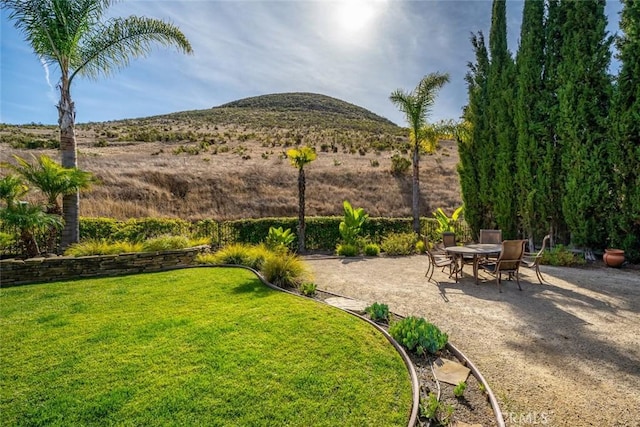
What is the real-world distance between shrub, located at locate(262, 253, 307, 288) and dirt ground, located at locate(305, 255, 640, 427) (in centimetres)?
72

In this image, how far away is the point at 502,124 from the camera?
43.9 feet

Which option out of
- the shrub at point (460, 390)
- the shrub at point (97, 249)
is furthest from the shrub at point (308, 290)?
the shrub at point (97, 249)

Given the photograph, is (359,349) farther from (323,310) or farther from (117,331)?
(117,331)

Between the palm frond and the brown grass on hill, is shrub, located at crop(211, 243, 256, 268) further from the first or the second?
the brown grass on hill

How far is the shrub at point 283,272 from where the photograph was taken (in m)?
7.06

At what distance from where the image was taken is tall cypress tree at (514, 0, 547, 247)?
1181 cm

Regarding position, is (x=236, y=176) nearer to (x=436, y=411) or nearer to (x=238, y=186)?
(x=238, y=186)

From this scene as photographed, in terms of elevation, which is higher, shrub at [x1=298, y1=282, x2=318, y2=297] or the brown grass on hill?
the brown grass on hill

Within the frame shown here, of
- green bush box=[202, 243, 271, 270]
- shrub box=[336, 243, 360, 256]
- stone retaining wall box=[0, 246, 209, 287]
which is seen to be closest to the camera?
stone retaining wall box=[0, 246, 209, 287]

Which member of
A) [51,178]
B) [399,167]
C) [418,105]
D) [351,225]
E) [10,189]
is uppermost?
[418,105]

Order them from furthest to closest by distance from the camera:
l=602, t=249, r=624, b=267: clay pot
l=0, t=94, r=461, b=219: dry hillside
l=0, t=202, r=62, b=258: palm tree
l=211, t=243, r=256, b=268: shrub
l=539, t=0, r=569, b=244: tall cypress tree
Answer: l=0, t=94, r=461, b=219: dry hillside → l=539, t=0, r=569, b=244: tall cypress tree → l=602, t=249, r=624, b=267: clay pot → l=211, t=243, r=256, b=268: shrub → l=0, t=202, r=62, b=258: palm tree

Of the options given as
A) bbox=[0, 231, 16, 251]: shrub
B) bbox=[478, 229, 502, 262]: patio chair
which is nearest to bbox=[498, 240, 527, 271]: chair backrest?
bbox=[478, 229, 502, 262]: patio chair

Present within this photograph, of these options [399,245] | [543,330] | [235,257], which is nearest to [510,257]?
[543,330]

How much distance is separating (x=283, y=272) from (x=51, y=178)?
21.4ft
